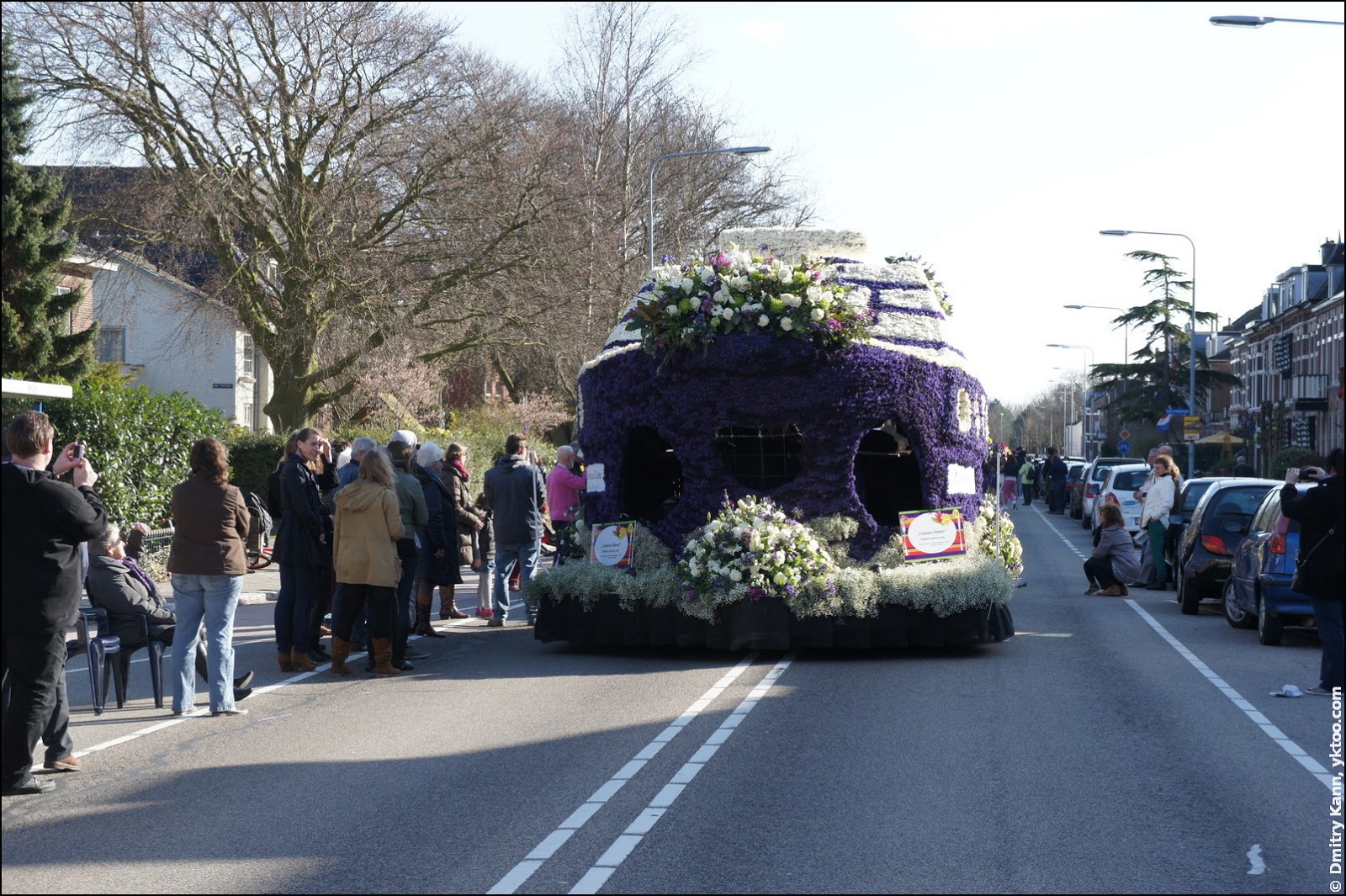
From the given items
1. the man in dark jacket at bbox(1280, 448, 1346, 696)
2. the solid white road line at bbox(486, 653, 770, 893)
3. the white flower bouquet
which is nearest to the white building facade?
the white flower bouquet

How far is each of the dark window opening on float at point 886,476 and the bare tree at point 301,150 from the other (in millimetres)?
15292

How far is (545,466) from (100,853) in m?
29.1

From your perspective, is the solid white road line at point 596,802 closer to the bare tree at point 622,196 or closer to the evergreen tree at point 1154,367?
the bare tree at point 622,196

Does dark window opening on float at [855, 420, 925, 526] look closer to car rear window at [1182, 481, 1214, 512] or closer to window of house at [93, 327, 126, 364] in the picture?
car rear window at [1182, 481, 1214, 512]

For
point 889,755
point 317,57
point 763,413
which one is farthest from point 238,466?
point 889,755

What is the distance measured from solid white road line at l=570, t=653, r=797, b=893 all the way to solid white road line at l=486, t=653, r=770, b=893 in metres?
0.22

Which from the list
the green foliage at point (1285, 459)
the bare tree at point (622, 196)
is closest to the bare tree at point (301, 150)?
the bare tree at point (622, 196)

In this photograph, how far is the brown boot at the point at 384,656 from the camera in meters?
12.0

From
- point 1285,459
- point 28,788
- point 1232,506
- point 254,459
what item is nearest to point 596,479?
point 28,788

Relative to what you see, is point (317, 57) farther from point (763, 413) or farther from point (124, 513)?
point (763, 413)

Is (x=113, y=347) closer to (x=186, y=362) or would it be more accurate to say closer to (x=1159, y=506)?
(x=186, y=362)

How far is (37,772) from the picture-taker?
813cm

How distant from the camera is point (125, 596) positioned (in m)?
10.3

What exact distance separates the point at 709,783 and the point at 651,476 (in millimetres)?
7816
